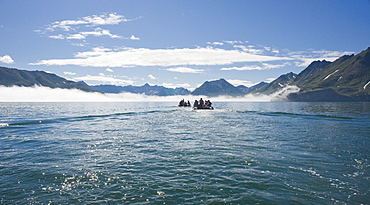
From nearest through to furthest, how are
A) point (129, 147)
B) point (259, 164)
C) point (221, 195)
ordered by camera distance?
point (221, 195), point (259, 164), point (129, 147)

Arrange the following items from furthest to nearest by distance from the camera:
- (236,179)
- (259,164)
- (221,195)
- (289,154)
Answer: (289,154) < (259,164) < (236,179) < (221,195)

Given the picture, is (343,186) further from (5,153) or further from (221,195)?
(5,153)

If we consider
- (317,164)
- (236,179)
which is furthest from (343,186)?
(236,179)

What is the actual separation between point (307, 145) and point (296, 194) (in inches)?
530

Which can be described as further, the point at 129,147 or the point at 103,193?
the point at 129,147

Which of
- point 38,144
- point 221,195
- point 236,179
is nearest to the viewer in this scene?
point 221,195

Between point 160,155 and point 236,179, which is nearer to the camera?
point 236,179

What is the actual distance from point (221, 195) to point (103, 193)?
19.6ft

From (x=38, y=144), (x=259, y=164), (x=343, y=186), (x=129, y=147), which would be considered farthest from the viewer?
(x=38, y=144)

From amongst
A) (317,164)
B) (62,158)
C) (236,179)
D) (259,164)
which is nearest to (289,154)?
(317,164)

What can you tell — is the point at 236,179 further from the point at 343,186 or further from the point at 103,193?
the point at 103,193

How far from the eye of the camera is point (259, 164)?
15555 millimetres

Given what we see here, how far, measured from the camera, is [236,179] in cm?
1262

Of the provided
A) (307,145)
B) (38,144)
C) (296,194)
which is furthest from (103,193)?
(307,145)
